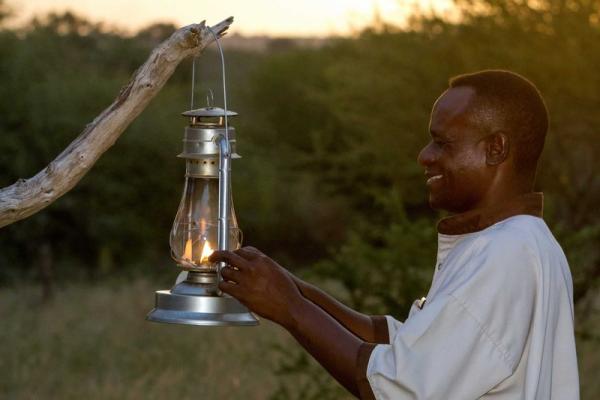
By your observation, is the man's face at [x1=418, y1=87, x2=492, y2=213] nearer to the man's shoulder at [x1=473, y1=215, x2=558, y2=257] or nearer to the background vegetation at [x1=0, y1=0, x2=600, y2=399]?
the man's shoulder at [x1=473, y1=215, x2=558, y2=257]

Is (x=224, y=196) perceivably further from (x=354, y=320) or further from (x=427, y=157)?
(x=354, y=320)

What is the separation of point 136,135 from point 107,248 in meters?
1.42

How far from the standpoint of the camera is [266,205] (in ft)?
54.7

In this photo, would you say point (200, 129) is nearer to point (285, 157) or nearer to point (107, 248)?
point (107, 248)

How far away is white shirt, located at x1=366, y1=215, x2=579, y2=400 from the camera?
2.36 meters

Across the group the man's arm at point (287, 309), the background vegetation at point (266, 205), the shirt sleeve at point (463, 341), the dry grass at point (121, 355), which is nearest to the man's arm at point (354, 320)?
the man's arm at point (287, 309)

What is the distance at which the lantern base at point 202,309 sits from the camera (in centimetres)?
252

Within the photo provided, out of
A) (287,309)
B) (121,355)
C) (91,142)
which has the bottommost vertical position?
(121,355)

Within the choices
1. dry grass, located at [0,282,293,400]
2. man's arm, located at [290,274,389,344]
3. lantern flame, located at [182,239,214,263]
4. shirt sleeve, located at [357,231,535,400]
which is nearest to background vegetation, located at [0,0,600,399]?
dry grass, located at [0,282,293,400]

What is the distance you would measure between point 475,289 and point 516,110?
1.32 feet

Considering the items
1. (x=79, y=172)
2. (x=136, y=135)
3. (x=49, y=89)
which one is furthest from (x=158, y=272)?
(x=79, y=172)

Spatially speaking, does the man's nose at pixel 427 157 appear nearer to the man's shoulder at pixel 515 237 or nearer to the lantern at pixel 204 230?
the man's shoulder at pixel 515 237

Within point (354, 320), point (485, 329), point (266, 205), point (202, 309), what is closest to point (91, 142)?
point (202, 309)

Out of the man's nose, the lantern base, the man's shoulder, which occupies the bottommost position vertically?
the lantern base
